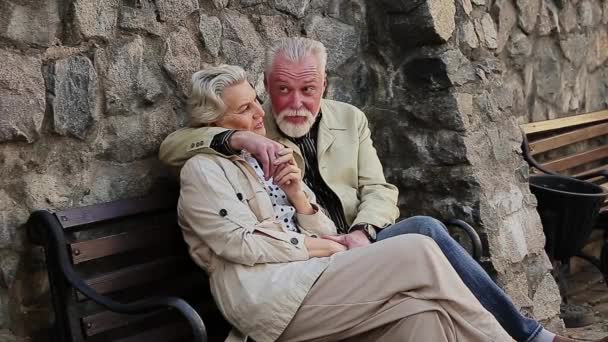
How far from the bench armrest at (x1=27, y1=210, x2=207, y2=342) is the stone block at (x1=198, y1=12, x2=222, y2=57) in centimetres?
102

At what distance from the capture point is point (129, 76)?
119 inches

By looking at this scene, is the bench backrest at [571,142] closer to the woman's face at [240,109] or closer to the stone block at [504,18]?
the stone block at [504,18]

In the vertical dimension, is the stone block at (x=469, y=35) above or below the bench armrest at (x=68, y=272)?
above

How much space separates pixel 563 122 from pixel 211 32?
3.38m

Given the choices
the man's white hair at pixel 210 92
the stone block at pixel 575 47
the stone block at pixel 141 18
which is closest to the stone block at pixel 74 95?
the stone block at pixel 141 18

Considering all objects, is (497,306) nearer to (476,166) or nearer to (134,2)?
(476,166)

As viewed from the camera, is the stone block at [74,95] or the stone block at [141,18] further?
the stone block at [141,18]

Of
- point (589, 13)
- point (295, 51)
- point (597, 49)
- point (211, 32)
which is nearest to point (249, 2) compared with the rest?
point (211, 32)

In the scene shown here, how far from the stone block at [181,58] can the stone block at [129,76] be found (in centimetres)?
6

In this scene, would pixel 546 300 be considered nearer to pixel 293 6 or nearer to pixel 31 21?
pixel 293 6

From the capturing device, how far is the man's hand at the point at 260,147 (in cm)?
288

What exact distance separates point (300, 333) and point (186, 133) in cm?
79

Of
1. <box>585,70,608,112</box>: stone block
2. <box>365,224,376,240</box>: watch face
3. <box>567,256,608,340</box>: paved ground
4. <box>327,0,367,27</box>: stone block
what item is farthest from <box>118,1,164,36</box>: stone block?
<box>585,70,608,112</box>: stone block

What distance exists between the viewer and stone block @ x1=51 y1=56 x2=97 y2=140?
2.79 metres
